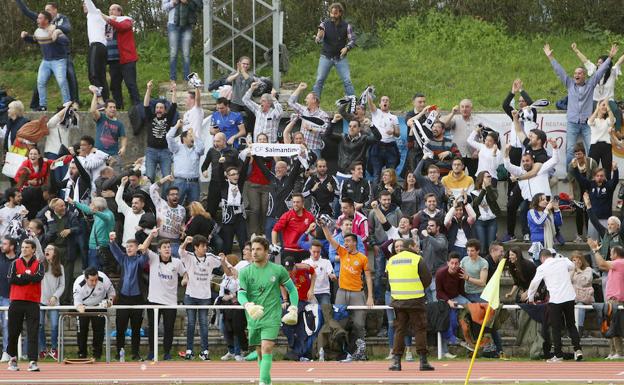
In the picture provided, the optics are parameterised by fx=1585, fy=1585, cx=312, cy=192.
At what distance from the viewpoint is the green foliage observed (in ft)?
110

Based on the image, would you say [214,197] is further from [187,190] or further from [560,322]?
[560,322]

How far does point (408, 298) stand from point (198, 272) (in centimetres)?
388

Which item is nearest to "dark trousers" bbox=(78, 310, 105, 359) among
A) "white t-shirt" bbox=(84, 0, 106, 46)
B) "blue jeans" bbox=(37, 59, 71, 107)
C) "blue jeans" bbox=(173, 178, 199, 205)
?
"blue jeans" bbox=(173, 178, 199, 205)

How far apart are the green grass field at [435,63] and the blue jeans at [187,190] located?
6004 mm

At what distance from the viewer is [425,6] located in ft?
121

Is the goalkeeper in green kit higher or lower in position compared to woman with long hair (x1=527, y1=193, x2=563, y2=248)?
lower

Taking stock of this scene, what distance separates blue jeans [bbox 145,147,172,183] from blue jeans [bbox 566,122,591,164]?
23.6 ft

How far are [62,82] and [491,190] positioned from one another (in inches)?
336

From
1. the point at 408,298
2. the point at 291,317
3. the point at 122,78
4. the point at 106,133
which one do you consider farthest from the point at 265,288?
the point at 122,78

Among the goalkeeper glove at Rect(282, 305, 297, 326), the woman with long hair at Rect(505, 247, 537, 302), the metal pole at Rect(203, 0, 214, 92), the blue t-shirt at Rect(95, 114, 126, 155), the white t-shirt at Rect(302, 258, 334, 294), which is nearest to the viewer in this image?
the goalkeeper glove at Rect(282, 305, 297, 326)

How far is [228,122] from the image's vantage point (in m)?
28.2

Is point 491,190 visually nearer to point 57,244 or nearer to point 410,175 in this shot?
point 410,175

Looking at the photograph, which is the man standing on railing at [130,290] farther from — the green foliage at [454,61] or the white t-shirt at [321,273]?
the green foliage at [454,61]

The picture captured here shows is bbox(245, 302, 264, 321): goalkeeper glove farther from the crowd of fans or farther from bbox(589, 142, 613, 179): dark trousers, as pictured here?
bbox(589, 142, 613, 179): dark trousers
